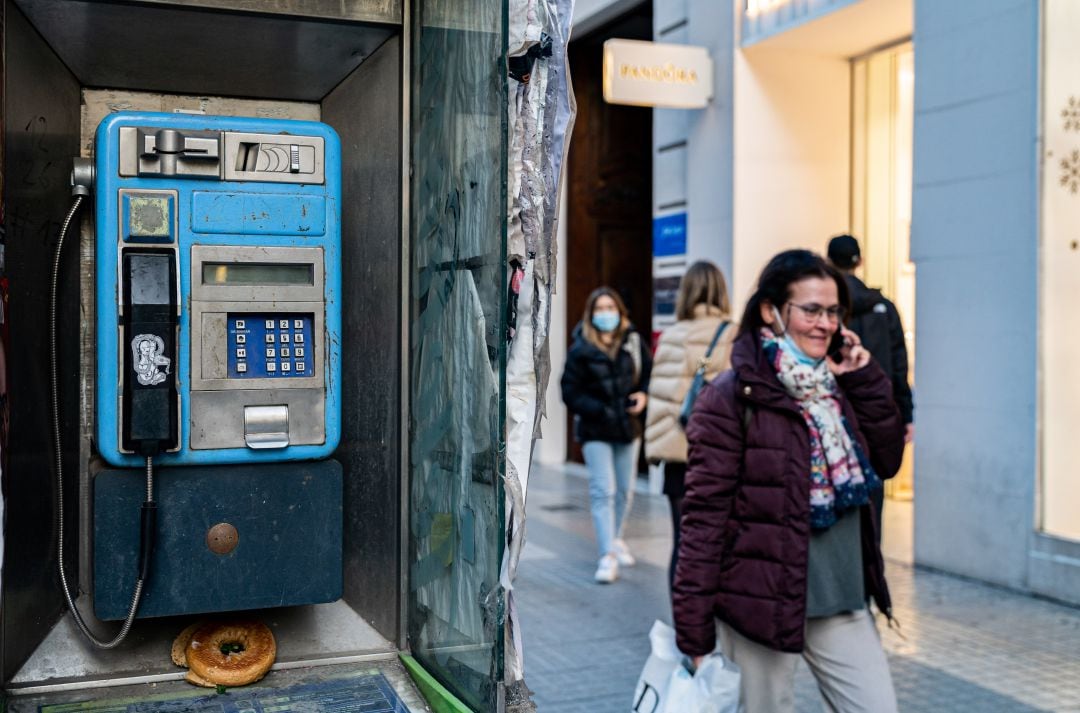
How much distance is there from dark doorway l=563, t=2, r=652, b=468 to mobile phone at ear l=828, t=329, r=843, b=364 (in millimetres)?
8660

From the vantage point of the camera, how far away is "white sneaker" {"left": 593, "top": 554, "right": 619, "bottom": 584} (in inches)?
278

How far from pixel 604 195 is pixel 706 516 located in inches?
364

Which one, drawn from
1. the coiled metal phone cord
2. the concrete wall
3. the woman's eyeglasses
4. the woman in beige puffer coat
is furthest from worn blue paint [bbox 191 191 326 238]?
the concrete wall

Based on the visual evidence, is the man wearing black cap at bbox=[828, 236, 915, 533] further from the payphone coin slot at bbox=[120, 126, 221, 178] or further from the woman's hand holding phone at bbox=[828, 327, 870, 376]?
the payphone coin slot at bbox=[120, 126, 221, 178]

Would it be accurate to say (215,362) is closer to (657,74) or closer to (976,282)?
(976,282)

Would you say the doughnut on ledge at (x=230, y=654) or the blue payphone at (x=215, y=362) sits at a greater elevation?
the blue payphone at (x=215, y=362)

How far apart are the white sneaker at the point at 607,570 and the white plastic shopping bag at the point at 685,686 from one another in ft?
12.6

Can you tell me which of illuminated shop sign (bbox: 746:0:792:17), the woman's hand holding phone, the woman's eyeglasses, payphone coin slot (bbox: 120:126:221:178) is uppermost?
illuminated shop sign (bbox: 746:0:792:17)

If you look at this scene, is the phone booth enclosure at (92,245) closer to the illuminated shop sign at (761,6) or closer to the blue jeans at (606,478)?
the blue jeans at (606,478)

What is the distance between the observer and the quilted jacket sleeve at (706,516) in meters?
3.29

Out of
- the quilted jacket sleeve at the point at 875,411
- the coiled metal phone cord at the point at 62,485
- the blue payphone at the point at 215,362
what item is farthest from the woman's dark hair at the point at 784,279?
the coiled metal phone cord at the point at 62,485

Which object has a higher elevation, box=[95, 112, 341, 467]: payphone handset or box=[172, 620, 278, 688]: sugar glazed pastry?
box=[95, 112, 341, 467]: payphone handset

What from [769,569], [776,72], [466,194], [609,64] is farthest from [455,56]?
[776,72]

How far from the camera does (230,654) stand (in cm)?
340
